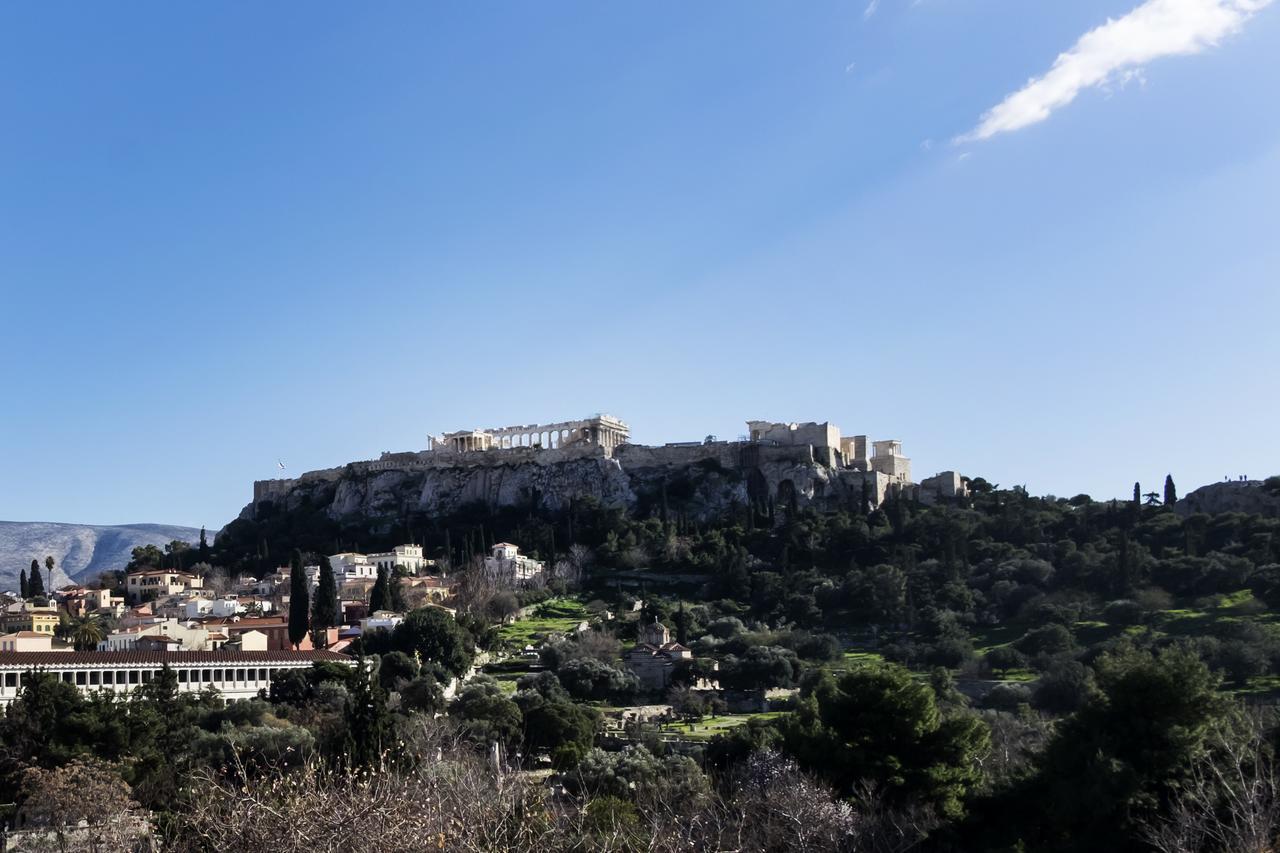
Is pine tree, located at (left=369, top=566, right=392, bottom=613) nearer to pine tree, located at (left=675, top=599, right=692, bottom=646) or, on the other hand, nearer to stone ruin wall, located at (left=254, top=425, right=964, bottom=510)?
pine tree, located at (left=675, top=599, right=692, bottom=646)

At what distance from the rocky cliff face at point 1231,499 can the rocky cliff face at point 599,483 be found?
23055 millimetres

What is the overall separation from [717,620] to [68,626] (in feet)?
111

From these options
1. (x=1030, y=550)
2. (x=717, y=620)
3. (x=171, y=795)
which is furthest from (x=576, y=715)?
(x=1030, y=550)

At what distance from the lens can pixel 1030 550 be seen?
86.8 m

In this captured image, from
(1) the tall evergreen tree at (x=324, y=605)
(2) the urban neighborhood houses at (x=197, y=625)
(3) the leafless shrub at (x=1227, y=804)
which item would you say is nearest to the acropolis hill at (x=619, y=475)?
(2) the urban neighborhood houses at (x=197, y=625)

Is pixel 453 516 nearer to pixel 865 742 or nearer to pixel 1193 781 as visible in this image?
pixel 865 742

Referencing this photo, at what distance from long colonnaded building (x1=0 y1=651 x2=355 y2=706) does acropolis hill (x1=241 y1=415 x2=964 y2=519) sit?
155 ft

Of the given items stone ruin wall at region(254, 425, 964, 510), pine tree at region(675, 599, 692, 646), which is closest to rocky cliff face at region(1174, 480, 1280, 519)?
stone ruin wall at region(254, 425, 964, 510)

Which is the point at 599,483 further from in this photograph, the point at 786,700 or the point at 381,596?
the point at 786,700

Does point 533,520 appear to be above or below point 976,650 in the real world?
above

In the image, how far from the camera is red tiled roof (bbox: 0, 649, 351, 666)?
183 ft

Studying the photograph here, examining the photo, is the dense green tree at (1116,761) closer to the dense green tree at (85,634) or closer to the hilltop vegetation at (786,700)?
the hilltop vegetation at (786,700)

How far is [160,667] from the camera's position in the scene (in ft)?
181

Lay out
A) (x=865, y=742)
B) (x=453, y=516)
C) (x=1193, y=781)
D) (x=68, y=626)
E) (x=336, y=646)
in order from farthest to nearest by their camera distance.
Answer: (x=453, y=516) < (x=68, y=626) < (x=336, y=646) < (x=865, y=742) < (x=1193, y=781)
